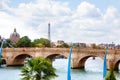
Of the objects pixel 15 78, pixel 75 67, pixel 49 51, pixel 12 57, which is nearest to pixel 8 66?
pixel 12 57

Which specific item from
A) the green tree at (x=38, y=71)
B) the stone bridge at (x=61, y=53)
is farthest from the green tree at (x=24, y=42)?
the green tree at (x=38, y=71)

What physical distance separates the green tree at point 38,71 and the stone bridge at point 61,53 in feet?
126

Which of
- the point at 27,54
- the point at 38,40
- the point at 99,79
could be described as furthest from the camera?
the point at 38,40

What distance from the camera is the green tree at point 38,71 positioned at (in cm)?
2994

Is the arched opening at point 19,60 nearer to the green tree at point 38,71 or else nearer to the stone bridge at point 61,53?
the stone bridge at point 61,53

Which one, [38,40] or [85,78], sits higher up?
[38,40]

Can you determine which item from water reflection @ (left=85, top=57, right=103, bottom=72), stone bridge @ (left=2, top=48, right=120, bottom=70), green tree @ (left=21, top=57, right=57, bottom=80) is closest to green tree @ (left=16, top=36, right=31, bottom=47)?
water reflection @ (left=85, top=57, right=103, bottom=72)

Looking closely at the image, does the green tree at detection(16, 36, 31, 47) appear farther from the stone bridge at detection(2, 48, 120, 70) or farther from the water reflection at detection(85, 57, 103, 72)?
the stone bridge at detection(2, 48, 120, 70)

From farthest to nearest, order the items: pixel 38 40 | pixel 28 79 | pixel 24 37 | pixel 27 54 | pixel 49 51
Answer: pixel 38 40
pixel 24 37
pixel 27 54
pixel 49 51
pixel 28 79

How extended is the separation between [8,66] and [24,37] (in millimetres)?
32755

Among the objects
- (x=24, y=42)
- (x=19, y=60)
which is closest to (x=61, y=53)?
(x=19, y=60)

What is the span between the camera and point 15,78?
5853cm

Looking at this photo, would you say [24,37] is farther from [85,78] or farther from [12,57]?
[85,78]

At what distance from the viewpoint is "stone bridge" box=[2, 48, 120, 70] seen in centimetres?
7038
